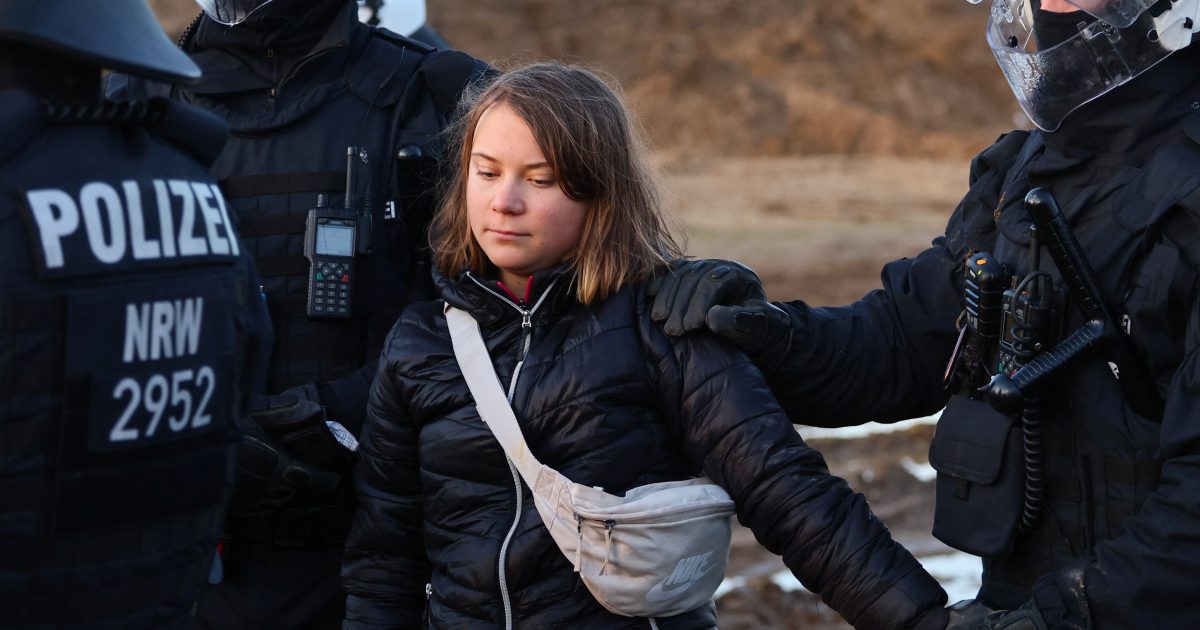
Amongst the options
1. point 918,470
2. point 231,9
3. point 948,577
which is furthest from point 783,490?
point 918,470

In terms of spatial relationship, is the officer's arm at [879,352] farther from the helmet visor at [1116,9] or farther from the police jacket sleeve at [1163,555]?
the police jacket sleeve at [1163,555]

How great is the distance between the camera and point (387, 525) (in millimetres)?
2650

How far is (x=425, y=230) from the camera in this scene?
313 centimetres

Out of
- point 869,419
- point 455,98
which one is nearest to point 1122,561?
point 869,419

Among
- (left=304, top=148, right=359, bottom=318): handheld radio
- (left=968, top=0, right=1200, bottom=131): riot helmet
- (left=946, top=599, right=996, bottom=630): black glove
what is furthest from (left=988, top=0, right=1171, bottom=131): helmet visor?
(left=304, top=148, right=359, bottom=318): handheld radio

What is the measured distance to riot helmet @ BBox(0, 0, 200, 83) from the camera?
1.85 m

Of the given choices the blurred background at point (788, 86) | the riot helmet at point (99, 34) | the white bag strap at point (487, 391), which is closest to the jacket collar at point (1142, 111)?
the white bag strap at point (487, 391)

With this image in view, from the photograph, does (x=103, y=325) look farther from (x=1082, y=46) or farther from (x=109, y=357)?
(x=1082, y=46)

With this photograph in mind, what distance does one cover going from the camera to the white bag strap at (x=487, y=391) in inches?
95.5

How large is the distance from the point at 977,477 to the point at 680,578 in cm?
58

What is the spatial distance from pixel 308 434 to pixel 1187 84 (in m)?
1.73

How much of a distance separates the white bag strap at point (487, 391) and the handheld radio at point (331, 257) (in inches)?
17.8

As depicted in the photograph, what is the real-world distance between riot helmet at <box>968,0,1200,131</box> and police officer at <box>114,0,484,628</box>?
44.0 inches

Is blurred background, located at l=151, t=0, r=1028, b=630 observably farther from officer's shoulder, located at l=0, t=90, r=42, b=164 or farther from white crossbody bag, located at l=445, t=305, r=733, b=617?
officer's shoulder, located at l=0, t=90, r=42, b=164
